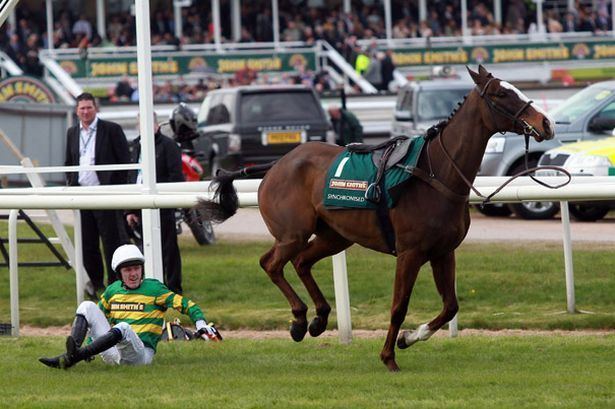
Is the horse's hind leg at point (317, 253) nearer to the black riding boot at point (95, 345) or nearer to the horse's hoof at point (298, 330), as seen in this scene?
the horse's hoof at point (298, 330)

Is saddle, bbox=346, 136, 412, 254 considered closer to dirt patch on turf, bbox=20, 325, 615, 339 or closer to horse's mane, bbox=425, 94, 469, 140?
horse's mane, bbox=425, 94, 469, 140

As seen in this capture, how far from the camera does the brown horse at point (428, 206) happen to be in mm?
8508

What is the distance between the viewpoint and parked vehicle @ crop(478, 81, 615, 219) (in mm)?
18766

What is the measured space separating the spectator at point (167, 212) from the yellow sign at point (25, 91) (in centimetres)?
1614

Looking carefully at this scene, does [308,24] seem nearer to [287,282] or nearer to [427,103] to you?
[427,103]

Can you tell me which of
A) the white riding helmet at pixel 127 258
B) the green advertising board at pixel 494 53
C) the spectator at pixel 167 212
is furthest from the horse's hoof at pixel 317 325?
the green advertising board at pixel 494 53

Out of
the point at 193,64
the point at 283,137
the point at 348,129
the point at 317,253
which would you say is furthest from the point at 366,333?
the point at 193,64

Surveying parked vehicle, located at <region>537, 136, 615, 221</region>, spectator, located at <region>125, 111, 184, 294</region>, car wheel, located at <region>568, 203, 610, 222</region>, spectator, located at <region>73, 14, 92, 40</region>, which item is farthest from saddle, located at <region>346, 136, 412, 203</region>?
spectator, located at <region>73, 14, 92, 40</region>

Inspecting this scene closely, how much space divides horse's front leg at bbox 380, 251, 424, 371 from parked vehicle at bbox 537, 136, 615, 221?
8.21m

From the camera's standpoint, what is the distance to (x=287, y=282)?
946 centimetres

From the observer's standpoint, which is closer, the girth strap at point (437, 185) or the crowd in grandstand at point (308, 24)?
the girth strap at point (437, 185)

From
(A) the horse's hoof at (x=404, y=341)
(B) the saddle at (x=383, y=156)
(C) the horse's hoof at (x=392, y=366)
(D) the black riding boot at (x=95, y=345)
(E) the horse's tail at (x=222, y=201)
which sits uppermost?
(B) the saddle at (x=383, y=156)

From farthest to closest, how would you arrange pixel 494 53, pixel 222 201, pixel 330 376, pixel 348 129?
pixel 494 53 → pixel 348 129 → pixel 222 201 → pixel 330 376

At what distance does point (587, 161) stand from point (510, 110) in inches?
349
